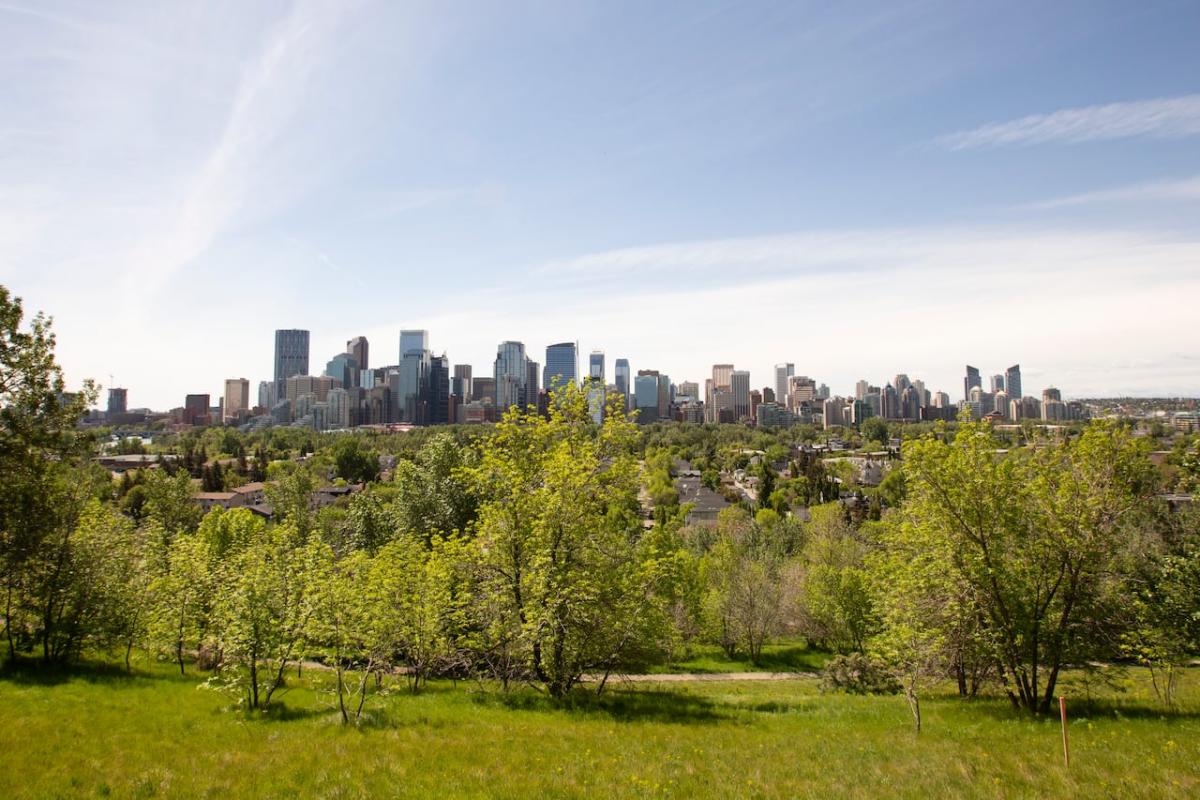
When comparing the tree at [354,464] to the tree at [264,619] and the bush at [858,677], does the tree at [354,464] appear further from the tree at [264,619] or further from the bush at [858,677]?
the tree at [264,619]

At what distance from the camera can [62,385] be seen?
58.2 feet

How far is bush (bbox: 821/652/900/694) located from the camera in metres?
25.8

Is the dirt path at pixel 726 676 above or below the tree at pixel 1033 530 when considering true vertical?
below

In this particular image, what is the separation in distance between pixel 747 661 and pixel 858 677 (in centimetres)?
1570

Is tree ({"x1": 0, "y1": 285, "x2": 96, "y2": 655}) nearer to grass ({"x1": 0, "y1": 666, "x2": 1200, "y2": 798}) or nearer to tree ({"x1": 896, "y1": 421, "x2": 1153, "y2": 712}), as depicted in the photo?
grass ({"x1": 0, "y1": 666, "x2": 1200, "y2": 798})

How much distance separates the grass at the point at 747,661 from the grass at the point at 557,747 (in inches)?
800

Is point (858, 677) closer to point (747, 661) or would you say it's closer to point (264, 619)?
point (747, 661)

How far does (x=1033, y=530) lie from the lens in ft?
56.0

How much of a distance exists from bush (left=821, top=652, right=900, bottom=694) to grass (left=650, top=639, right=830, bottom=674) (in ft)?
40.1

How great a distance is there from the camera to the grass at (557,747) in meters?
10.4

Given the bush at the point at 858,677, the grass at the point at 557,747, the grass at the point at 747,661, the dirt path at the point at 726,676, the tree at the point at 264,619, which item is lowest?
the grass at the point at 747,661

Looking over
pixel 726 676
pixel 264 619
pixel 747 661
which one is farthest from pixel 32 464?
pixel 747 661

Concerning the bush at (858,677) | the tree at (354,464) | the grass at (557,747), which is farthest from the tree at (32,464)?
the tree at (354,464)

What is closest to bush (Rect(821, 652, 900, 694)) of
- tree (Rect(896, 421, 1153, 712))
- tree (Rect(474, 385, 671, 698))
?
tree (Rect(896, 421, 1153, 712))
